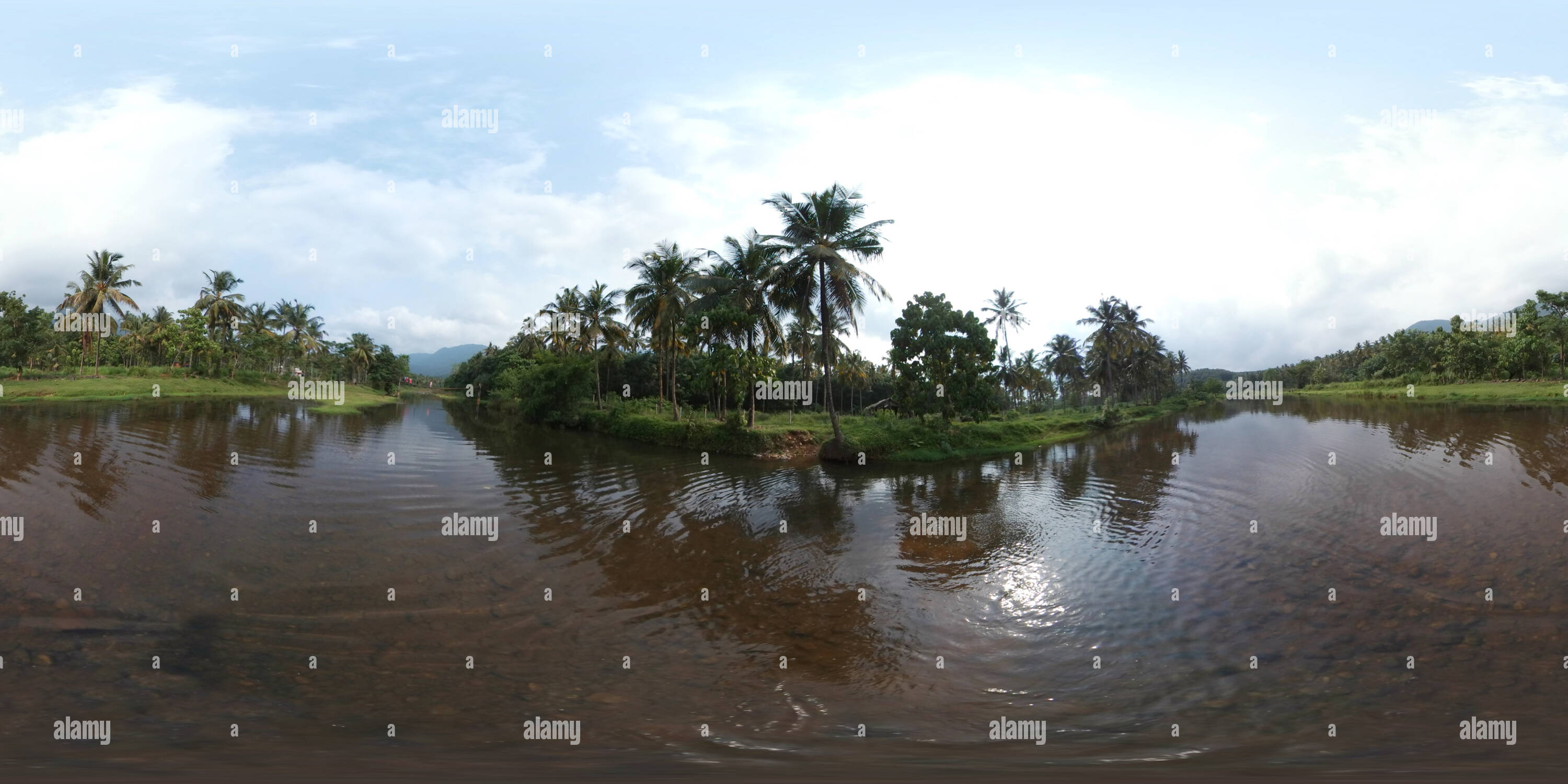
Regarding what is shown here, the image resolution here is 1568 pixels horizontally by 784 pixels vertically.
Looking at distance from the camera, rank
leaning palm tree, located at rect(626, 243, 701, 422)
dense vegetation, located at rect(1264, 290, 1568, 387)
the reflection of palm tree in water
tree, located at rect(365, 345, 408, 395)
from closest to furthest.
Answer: the reflection of palm tree in water, leaning palm tree, located at rect(626, 243, 701, 422), dense vegetation, located at rect(1264, 290, 1568, 387), tree, located at rect(365, 345, 408, 395)

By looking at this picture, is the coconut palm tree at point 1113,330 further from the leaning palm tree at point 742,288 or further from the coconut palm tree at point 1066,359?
the leaning palm tree at point 742,288

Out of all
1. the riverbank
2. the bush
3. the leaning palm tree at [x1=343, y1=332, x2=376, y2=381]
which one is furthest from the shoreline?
the leaning palm tree at [x1=343, y1=332, x2=376, y2=381]

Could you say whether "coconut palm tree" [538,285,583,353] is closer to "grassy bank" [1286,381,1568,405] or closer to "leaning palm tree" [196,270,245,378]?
"leaning palm tree" [196,270,245,378]

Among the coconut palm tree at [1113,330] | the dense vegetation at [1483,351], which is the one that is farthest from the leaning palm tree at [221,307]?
the dense vegetation at [1483,351]

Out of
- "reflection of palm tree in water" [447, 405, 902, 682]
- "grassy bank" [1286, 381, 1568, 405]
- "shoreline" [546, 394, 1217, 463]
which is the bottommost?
"reflection of palm tree in water" [447, 405, 902, 682]

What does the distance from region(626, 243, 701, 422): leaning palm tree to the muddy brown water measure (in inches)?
830

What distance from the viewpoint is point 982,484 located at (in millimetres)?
22844

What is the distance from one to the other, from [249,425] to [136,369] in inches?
1673

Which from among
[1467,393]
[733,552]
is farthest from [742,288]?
[1467,393]

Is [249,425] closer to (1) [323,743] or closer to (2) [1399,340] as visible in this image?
(1) [323,743]

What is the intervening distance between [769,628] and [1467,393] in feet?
275

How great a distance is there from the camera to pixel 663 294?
39719 millimetres

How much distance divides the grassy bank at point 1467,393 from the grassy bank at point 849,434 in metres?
38.3

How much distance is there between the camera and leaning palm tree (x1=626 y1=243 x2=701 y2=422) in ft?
130
